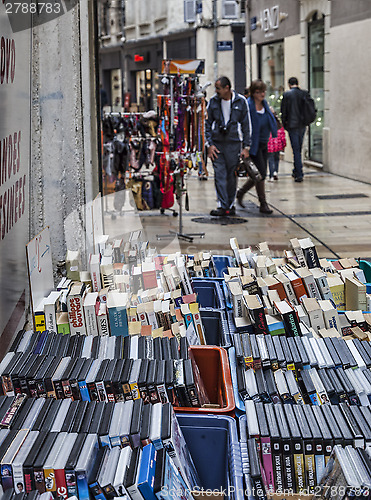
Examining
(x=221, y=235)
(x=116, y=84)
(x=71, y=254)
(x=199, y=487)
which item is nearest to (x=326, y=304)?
(x=199, y=487)

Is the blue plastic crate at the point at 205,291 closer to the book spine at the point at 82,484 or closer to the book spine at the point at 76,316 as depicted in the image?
the book spine at the point at 76,316

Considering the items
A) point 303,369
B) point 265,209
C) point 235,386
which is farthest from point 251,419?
point 265,209

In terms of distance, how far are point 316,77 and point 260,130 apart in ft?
19.8

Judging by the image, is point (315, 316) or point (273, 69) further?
point (273, 69)

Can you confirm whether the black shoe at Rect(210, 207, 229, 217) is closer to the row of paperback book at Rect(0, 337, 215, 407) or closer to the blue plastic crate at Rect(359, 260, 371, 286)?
the blue plastic crate at Rect(359, 260, 371, 286)

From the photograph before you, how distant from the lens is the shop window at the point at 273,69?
15887mm

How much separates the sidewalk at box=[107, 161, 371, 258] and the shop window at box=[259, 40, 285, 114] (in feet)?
18.4

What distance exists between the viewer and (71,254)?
332 centimetres

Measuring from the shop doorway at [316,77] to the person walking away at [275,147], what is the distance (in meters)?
2.11

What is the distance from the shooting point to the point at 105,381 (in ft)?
7.06

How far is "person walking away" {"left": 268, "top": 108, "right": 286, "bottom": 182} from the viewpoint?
416 inches

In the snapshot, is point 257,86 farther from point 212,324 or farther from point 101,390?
point 101,390

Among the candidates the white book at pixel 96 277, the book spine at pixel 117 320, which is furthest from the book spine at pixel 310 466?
the white book at pixel 96 277

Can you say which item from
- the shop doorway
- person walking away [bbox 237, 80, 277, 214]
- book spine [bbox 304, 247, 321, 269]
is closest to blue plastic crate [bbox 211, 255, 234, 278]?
book spine [bbox 304, 247, 321, 269]
